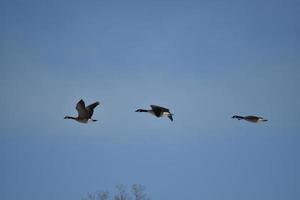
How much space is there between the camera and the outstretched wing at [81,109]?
106ft

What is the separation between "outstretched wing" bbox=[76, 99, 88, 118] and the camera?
32.3m

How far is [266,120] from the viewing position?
104 ft

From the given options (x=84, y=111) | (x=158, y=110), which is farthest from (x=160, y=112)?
(x=84, y=111)

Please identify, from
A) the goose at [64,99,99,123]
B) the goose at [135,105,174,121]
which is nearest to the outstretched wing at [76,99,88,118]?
the goose at [64,99,99,123]

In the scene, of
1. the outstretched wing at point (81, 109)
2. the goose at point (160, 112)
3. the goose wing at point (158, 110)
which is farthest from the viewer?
the outstretched wing at point (81, 109)

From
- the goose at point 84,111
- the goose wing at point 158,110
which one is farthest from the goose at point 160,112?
the goose at point 84,111

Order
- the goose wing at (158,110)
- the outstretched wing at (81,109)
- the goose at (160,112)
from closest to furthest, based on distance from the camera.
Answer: the goose at (160,112) < the goose wing at (158,110) < the outstretched wing at (81,109)

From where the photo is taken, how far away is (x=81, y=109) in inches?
1282

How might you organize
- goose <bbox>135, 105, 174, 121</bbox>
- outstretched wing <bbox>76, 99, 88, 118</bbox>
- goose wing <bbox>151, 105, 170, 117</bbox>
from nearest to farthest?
goose <bbox>135, 105, 174, 121</bbox> → goose wing <bbox>151, 105, 170, 117</bbox> → outstretched wing <bbox>76, 99, 88, 118</bbox>

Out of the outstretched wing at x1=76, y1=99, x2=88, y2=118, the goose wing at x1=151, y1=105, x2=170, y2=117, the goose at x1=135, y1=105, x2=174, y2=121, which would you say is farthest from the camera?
the outstretched wing at x1=76, y1=99, x2=88, y2=118

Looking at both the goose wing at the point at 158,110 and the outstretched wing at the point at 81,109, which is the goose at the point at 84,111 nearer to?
the outstretched wing at the point at 81,109

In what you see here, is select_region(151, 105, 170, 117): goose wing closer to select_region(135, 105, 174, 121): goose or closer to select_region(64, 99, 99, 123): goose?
select_region(135, 105, 174, 121): goose

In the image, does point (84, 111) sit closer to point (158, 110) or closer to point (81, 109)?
point (81, 109)

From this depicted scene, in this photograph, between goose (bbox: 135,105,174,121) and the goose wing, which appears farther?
the goose wing
